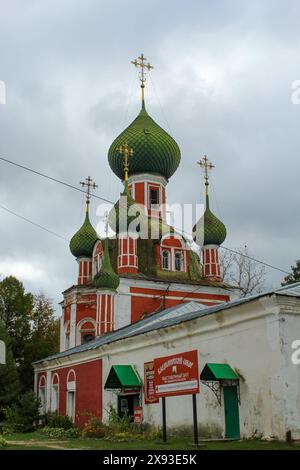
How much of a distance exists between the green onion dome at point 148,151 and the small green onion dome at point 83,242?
4.16 m

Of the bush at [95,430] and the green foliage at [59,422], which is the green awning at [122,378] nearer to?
the bush at [95,430]

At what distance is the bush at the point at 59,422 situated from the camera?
2156 cm

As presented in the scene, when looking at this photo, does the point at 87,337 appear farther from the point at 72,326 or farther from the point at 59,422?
the point at 59,422

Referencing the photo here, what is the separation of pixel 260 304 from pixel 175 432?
4.90 m

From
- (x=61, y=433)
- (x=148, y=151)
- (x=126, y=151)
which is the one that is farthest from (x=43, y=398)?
(x=148, y=151)

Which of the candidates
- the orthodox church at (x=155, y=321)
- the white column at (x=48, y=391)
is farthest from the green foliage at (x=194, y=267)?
the white column at (x=48, y=391)

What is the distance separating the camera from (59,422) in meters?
22.1

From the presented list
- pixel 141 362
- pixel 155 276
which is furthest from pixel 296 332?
pixel 155 276

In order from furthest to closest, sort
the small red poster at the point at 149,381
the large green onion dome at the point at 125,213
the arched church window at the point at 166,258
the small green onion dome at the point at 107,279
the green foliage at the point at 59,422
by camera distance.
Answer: the arched church window at the point at 166,258 → the large green onion dome at the point at 125,213 → the small green onion dome at the point at 107,279 → the green foliage at the point at 59,422 → the small red poster at the point at 149,381

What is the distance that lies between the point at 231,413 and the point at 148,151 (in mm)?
23188

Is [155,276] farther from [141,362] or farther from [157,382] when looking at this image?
[157,382]

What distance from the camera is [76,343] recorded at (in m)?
32.0

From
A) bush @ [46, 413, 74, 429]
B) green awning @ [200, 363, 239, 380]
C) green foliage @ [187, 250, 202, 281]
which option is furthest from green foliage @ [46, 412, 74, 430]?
green foliage @ [187, 250, 202, 281]

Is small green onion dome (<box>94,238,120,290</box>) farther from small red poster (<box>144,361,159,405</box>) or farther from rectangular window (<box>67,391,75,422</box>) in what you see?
small red poster (<box>144,361,159,405</box>)
